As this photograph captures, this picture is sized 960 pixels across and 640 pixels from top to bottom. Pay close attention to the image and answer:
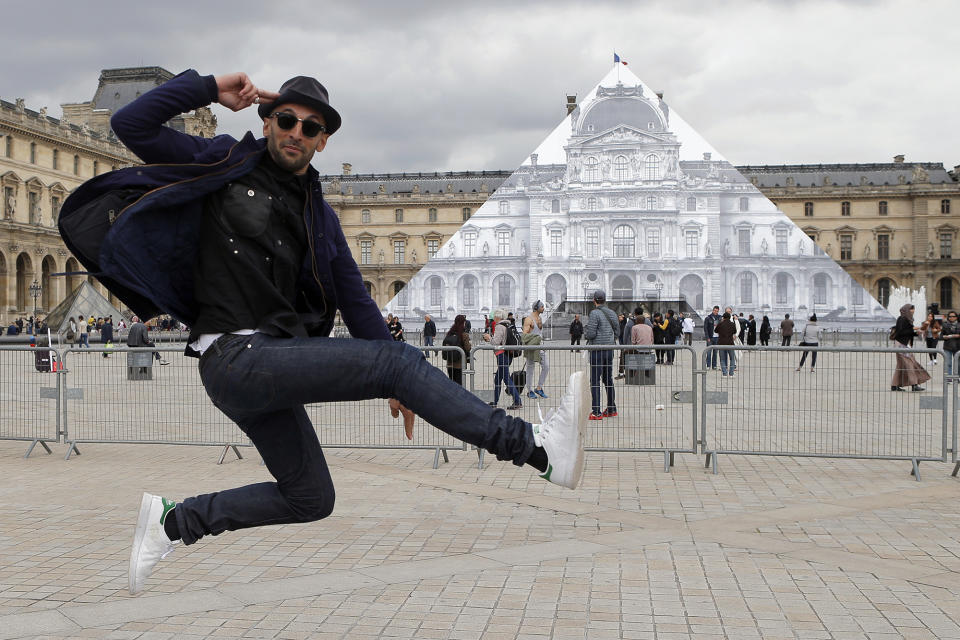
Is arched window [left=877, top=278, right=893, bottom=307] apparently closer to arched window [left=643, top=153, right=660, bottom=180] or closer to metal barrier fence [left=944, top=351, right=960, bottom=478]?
arched window [left=643, top=153, right=660, bottom=180]

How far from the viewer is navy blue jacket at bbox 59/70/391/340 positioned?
238cm

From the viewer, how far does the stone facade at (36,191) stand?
156 feet

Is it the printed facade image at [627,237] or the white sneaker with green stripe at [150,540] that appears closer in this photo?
the white sneaker with green stripe at [150,540]

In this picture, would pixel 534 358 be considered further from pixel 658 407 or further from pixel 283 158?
pixel 283 158

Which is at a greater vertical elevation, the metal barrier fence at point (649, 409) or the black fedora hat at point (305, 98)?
the black fedora hat at point (305, 98)

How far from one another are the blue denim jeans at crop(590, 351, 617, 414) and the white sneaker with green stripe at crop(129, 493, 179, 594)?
15.4ft

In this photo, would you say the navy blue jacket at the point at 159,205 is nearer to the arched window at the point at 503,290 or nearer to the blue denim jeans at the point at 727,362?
the blue denim jeans at the point at 727,362

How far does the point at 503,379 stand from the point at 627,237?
26.9m

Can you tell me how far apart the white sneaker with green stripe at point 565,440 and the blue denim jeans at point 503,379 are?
5.01m

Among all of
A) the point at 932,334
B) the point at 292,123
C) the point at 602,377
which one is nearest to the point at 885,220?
the point at 932,334

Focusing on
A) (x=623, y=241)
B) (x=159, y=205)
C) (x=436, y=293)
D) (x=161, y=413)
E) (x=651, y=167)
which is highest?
(x=651, y=167)

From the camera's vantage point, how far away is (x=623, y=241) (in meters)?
34.1

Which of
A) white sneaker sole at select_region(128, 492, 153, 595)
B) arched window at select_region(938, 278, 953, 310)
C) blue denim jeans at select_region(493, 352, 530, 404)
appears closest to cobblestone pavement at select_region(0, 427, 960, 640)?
white sneaker sole at select_region(128, 492, 153, 595)

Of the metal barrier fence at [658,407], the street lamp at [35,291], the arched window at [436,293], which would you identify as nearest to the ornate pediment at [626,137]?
the arched window at [436,293]
